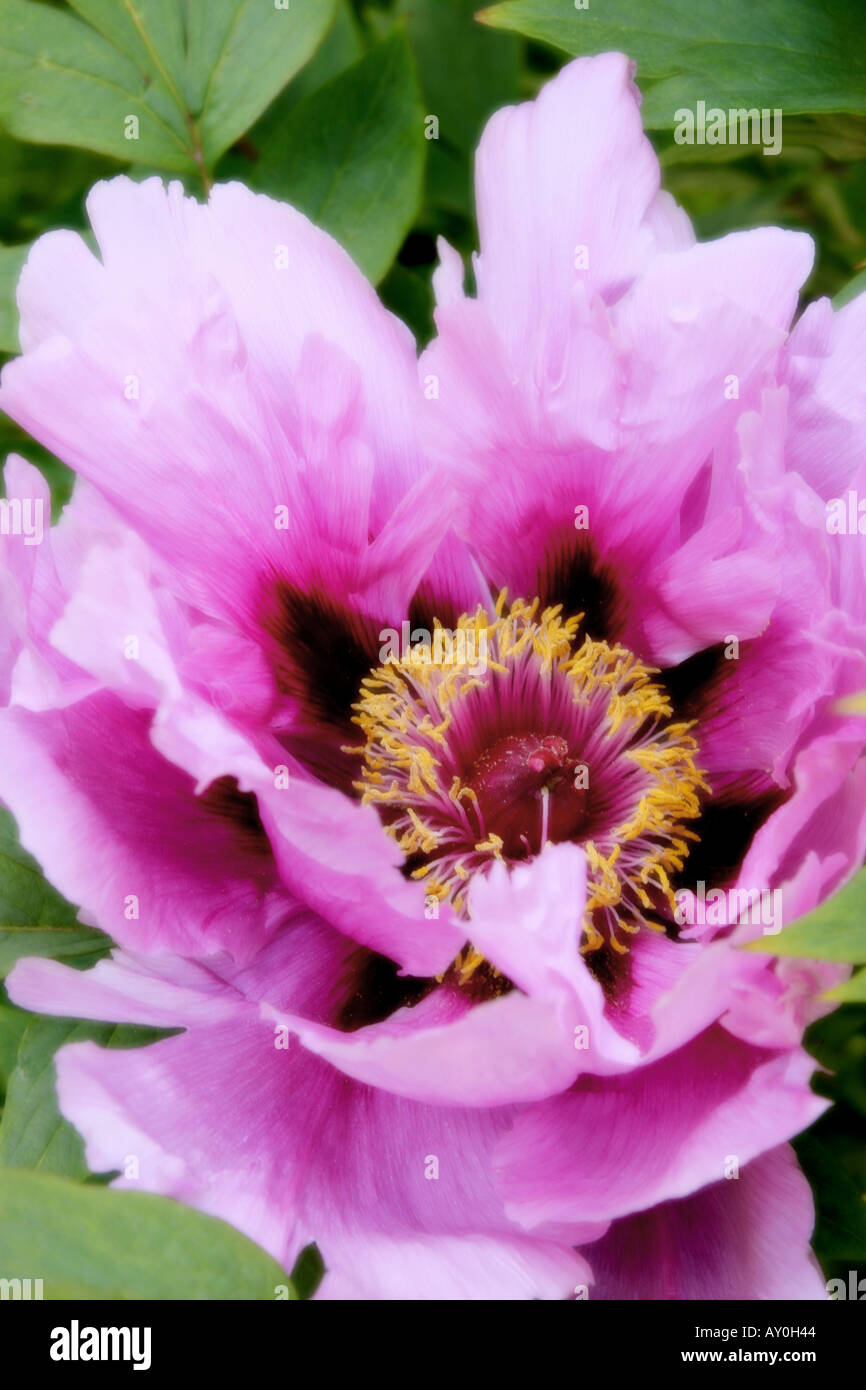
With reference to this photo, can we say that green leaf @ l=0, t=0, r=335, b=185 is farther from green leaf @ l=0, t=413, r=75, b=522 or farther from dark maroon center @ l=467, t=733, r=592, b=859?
dark maroon center @ l=467, t=733, r=592, b=859

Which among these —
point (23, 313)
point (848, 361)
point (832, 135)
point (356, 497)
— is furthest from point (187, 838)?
point (832, 135)

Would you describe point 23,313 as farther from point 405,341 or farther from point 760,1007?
point 760,1007

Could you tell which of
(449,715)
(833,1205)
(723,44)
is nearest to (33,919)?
(449,715)

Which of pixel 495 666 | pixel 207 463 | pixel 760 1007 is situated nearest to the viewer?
pixel 760 1007

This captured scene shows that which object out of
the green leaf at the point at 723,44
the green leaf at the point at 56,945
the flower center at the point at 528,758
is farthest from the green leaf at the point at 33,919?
the green leaf at the point at 723,44

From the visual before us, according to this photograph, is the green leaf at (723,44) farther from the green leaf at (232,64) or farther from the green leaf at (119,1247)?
the green leaf at (119,1247)
